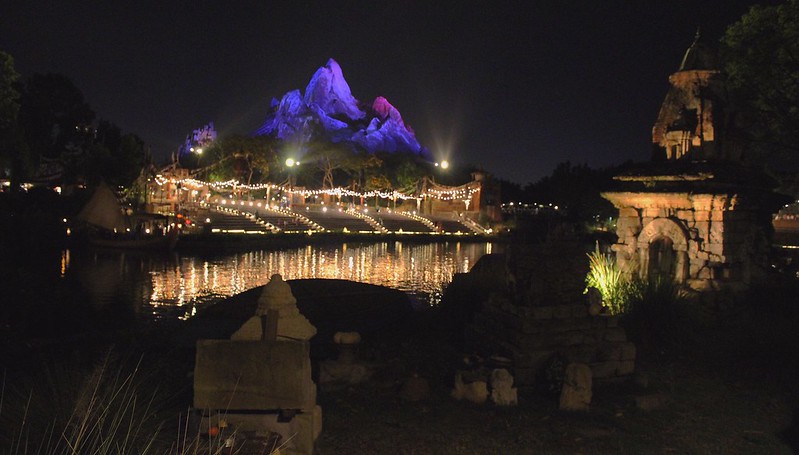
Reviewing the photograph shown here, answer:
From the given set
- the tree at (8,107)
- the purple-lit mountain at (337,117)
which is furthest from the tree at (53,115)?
the purple-lit mountain at (337,117)

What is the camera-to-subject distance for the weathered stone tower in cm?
1202

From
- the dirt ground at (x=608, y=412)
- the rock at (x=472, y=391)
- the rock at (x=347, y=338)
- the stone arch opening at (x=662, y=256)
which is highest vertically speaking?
the stone arch opening at (x=662, y=256)

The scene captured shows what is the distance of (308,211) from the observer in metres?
57.3

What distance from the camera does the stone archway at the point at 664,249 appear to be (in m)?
12.3

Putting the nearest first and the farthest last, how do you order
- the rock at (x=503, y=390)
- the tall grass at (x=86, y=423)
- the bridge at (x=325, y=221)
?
the tall grass at (x=86, y=423) → the rock at (x=503, y=390) → the bridge at (x=325, y=221)

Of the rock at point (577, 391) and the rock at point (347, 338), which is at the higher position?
the rock at point (347, 338)

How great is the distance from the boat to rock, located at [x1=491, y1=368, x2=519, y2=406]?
3012 cm

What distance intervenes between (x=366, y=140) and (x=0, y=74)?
117887 millimetres

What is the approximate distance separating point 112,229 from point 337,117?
120 m

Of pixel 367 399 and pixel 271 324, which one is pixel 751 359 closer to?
pixel 367 399

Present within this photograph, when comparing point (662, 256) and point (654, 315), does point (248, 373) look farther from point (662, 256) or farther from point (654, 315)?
point (662, 256)

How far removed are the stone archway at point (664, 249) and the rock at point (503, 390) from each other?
6266 millimetres

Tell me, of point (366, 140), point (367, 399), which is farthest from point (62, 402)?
point (366, 140)

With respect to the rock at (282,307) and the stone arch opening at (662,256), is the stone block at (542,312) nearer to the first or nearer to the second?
the rock at (282,307)
